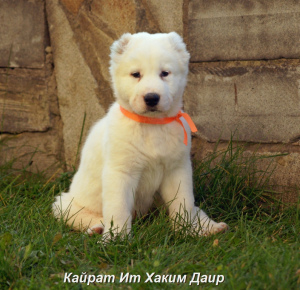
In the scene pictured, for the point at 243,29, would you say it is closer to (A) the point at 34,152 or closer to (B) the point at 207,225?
(B) the point at 207,225

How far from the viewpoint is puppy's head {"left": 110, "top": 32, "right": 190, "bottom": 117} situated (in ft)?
10.0

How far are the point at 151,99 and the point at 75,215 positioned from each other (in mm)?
1114

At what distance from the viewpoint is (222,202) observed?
3.73 meters

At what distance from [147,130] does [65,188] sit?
1319 millimetres

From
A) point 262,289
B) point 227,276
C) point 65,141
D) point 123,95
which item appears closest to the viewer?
point 262,289

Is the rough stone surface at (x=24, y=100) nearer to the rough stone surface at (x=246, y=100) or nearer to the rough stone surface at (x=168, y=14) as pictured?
the rough stone surface at (x=168, y=14)

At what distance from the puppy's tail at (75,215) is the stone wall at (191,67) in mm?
979

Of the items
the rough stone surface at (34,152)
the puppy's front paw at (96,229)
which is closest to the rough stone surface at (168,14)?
the rough stone surface at (34,152)

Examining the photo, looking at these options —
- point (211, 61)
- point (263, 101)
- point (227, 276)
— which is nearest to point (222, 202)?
point (263, 101)

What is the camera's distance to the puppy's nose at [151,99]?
3.01 metres

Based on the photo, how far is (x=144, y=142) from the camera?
10.8ft

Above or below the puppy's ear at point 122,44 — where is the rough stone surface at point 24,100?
below

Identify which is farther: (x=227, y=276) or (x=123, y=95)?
(x=123, y=95)

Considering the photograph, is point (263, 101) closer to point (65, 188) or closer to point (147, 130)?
point (147, 130)
